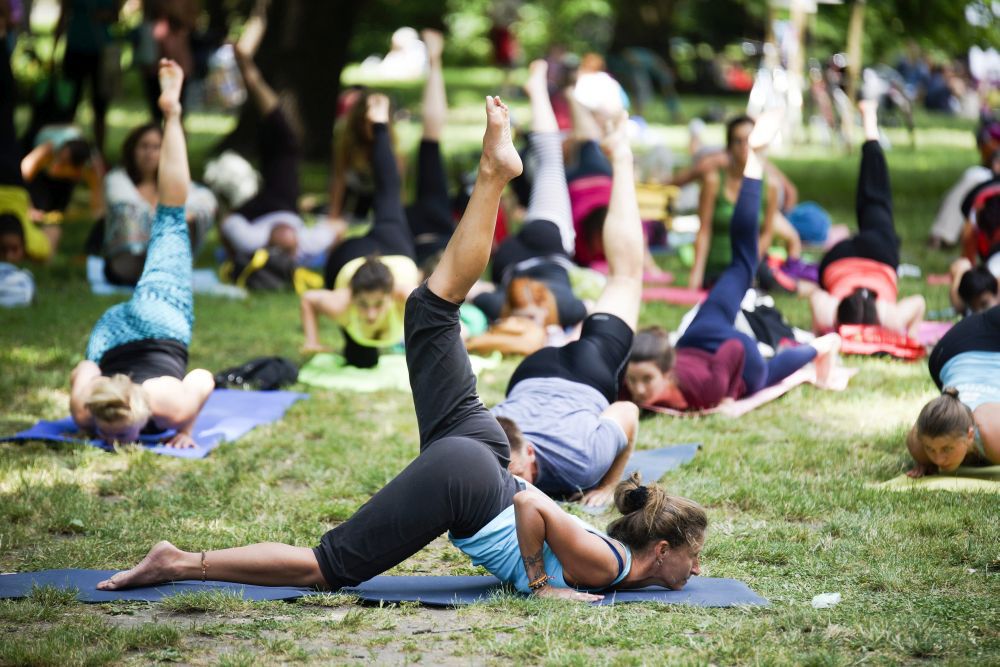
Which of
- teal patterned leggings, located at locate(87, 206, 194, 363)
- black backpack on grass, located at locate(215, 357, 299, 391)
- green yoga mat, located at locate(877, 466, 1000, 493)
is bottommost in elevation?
green yoga mat, located at locate(877, 466, 1000, 493)

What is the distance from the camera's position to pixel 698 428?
6.36 m

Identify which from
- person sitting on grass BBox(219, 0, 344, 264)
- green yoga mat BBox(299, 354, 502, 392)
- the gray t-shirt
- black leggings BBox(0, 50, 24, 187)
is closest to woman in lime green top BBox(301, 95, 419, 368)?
green yoga mat BBox(299, 354, 502, 392)

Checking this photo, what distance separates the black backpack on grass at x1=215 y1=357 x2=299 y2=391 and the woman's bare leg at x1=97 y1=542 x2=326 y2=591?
315cm

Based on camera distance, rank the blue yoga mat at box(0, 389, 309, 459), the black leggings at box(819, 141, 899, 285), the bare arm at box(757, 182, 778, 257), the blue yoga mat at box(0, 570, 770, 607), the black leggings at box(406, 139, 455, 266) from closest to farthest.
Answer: the blue yoga mat at box(0, 570, 770, 607) → the blue yoga mat at box(0, 389, 309, 459) → the black leggings at box(819, 141, 899, 285) → the black leggings at box(406, 139, 455, 266) → the bare arm at box(757, 182, 778, 257)

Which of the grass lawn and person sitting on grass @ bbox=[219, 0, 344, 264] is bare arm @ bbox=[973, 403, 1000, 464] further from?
person sitting on grass @ bbox=[219, 0, 344, 264]

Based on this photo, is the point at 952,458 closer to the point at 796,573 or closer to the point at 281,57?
the point at 796,573

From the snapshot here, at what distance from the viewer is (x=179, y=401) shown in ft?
19.3

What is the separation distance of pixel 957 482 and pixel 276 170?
7.34m

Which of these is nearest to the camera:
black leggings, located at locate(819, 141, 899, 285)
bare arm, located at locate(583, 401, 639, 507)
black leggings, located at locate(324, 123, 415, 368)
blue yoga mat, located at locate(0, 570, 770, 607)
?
blue yoga mat, located at locate(0, 570, 770, 607)

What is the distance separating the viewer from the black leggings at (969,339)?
5758mm

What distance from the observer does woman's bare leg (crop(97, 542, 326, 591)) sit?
408 cm

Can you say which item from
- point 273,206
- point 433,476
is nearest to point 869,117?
point 433,476

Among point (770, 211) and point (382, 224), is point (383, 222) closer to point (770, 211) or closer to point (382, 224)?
point (382, 224)

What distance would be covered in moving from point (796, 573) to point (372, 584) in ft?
5.01
